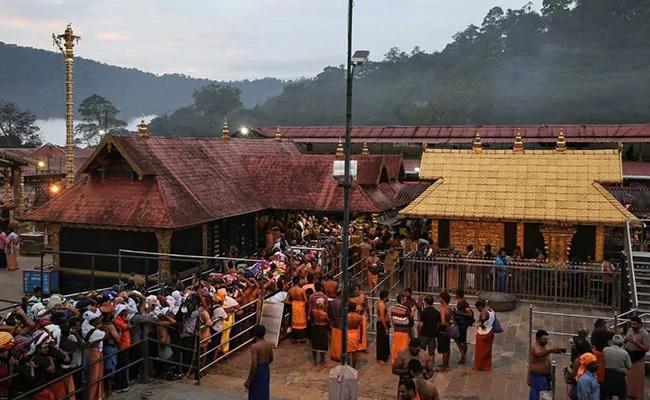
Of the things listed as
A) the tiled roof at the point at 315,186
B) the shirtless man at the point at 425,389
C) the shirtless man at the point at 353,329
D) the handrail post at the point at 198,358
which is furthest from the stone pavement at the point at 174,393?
the tiled roof at the point at 315,186

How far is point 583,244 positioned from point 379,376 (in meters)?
10.00

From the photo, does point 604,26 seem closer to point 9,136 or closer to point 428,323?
point 9,136

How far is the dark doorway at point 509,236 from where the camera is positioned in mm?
20016

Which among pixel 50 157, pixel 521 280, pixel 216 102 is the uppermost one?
pixel 216 102

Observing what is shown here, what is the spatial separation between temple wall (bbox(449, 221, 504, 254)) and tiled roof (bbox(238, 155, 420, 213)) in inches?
140

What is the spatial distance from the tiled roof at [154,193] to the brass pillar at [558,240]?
9.88m

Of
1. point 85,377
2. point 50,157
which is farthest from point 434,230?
point 50,157

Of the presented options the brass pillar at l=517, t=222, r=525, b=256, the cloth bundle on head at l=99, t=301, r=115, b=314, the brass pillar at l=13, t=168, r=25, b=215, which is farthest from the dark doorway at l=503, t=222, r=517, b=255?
the brass pillar at l=13, t=168, r=25, b=215

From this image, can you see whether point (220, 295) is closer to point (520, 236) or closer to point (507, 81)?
point (520, 236)

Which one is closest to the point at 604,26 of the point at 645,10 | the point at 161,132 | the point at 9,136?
the point at 645,10

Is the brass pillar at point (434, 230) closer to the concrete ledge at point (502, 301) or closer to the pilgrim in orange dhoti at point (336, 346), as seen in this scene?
the concrete ledge at point (502, 301)

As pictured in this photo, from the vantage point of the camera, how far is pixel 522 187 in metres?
20.4

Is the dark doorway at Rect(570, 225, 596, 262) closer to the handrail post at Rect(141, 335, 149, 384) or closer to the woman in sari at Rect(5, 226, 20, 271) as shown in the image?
the handrail post at Rect(141, 335, 149, 384)

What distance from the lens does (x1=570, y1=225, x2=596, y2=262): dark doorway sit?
19.3 meters
